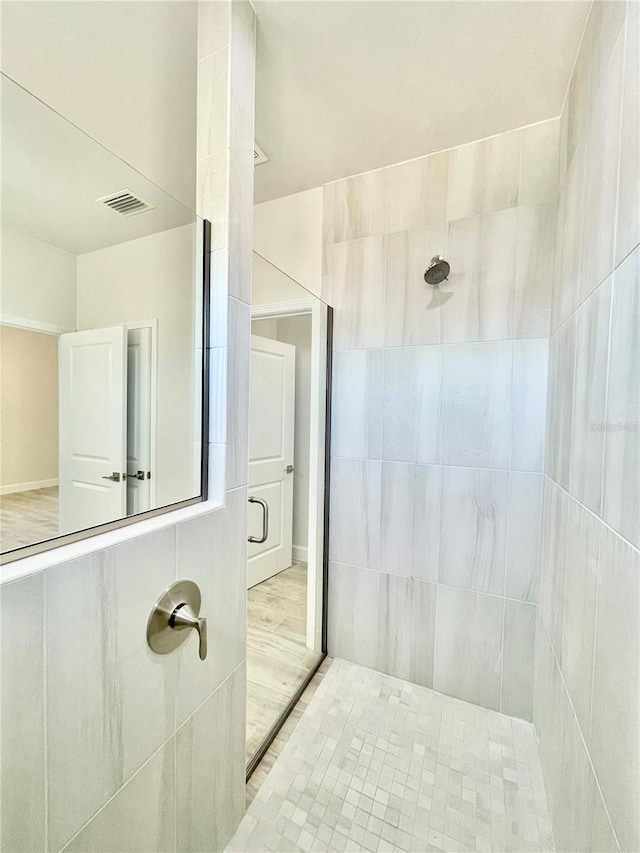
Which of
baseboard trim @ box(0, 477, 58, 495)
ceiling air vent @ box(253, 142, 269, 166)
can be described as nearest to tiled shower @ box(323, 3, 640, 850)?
ceiling air vent @ box(253, 142, 269, 166)

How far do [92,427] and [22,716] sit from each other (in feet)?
1.92

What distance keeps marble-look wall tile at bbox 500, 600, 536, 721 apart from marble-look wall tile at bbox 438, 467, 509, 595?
127mm

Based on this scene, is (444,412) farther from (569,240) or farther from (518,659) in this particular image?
(518,659)

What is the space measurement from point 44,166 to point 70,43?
0.78 m

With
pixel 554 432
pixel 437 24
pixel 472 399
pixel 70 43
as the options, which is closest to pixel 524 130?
pixel 437 24

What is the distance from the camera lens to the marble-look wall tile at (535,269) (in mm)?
1510

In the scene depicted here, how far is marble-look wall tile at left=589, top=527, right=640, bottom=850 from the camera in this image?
0.66 m

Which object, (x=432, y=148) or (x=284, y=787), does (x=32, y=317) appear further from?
(x=432, y=148)

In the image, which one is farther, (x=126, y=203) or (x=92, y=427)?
(x=126, y=203)

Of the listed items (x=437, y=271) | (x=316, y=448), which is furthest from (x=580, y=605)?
(x=437, y=271)

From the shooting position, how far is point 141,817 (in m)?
0.80

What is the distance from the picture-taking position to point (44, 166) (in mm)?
825

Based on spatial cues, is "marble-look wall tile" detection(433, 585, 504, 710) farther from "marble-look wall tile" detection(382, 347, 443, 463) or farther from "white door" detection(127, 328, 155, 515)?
"white door" detection(127, 328, 155, 515)

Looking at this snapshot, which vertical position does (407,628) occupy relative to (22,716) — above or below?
below
